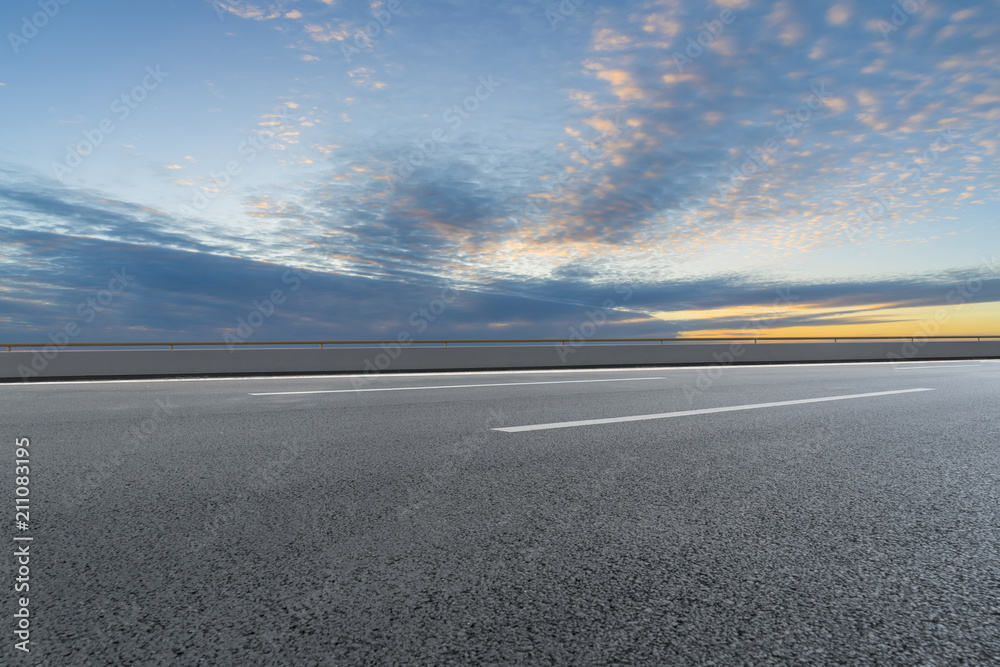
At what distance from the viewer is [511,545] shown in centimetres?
324

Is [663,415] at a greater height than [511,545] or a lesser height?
lesser

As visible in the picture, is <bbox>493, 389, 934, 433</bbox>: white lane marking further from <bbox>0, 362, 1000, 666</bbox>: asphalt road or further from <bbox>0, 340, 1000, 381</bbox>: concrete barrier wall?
<bbox>0, 340, 1000, 381</bbox>: concrete barrier wall

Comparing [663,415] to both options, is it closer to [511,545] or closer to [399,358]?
[511,545]

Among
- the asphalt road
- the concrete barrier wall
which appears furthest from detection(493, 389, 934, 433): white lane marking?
the concrete barrier wall

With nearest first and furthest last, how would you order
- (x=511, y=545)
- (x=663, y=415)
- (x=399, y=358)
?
1. (x=511, y=545)
2. (x=663, y=415)
3. (x=399, y=358)

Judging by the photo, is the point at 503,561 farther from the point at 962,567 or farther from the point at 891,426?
the point at 891,426

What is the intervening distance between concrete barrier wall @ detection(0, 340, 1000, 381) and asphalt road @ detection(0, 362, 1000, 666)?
1087 cm

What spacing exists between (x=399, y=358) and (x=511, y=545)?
54.8ft

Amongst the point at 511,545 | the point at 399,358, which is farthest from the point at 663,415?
the point at 399,358

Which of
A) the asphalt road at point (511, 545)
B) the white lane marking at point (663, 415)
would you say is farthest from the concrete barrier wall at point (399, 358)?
the white lane marking at point (663, 415)

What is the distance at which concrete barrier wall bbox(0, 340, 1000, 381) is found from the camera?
16.6 m

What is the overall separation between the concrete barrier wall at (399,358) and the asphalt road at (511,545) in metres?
10.9

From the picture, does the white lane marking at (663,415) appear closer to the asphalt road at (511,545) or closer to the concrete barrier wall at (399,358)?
the asphalt road at (511,545)

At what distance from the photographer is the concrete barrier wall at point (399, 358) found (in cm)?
1661
